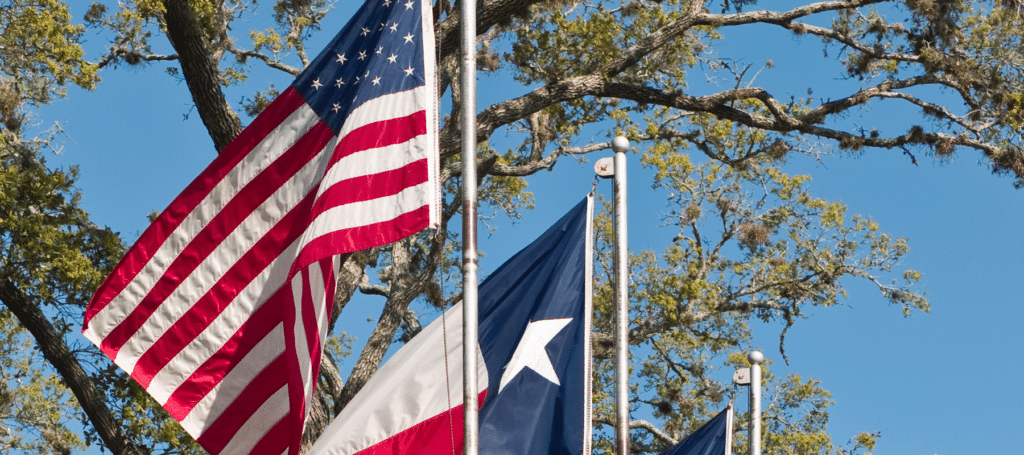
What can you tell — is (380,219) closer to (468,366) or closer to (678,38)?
(468,366)

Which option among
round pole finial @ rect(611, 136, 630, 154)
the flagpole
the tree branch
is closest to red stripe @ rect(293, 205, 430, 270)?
the flagpole

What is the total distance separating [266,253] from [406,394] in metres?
1.33

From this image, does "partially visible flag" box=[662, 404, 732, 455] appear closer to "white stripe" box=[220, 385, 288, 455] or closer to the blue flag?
the blue flag

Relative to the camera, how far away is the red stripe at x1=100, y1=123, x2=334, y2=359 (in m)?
8.44

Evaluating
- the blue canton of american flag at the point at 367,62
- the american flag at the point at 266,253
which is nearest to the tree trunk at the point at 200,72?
the american flag at the point at 266,253

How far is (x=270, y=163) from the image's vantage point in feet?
27.9

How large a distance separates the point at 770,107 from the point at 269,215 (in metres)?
8.20

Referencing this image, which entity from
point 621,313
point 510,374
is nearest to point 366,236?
point 510,374

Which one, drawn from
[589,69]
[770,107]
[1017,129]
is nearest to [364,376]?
[589,69]

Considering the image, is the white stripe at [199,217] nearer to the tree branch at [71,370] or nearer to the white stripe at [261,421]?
the white stripe at [261,421]

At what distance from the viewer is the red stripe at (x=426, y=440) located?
7.83 metres

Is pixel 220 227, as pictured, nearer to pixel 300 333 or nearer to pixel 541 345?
pixel 300 333

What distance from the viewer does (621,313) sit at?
27.2 ft

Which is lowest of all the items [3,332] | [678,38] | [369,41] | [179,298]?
[179,298]
